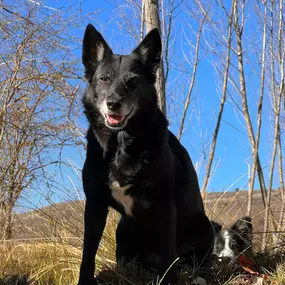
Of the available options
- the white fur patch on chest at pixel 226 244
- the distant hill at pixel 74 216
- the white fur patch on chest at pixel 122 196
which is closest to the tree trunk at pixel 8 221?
the distant hill at pixel 74 216

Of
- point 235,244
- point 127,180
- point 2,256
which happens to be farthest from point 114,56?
point 2,256

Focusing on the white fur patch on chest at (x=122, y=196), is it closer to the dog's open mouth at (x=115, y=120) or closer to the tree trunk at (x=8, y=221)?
the dog's open mouth at (x=115, y=120)

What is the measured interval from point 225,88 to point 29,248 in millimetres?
3203

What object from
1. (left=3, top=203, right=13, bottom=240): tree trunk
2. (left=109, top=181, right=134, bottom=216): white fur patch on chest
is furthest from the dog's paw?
(left=3, top=203, right=13, bottom=240): tree trunk

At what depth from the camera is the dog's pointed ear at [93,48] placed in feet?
9.44

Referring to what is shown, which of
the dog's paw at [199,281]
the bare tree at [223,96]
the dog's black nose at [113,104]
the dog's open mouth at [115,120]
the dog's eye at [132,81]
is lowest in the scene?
the dog's paw at [199,281]

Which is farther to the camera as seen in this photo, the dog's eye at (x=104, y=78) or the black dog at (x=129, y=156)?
the dog's eye at (x=104, y=78)

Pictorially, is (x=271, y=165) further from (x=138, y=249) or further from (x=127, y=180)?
(x=127, y=180)

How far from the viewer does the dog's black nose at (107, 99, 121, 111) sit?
254cm

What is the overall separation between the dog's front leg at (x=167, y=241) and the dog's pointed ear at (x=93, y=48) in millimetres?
1055

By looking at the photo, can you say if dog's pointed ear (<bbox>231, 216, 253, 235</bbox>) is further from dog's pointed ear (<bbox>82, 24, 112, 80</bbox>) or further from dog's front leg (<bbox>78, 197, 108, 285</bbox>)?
dog's pointed ear (<bbox>82, 24, 112, 80</bbox>)

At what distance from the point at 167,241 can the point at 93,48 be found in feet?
4.53

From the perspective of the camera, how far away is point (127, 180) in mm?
2578

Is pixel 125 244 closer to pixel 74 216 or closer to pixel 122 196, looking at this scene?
pixel 122 196
